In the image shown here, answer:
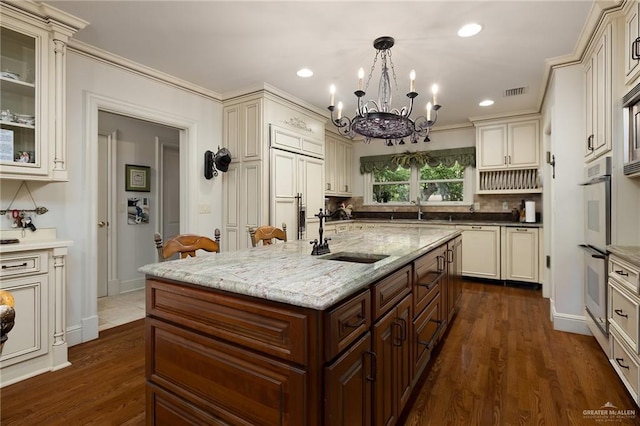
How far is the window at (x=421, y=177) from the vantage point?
5543 millimetres

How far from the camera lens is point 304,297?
0.99 meters

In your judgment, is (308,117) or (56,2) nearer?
(56,2)

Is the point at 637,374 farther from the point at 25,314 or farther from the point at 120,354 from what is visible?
the point at 25,314

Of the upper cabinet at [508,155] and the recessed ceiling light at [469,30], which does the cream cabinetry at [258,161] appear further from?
the upper cabinet at [508,155]

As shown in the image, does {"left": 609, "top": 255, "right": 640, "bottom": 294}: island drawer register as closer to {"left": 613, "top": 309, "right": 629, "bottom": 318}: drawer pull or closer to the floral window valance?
{"left": 613, "top": 309, "right": 629, "bottom": 318}: drawer pull

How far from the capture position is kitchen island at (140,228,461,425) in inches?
40.3

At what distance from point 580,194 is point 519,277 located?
206cm

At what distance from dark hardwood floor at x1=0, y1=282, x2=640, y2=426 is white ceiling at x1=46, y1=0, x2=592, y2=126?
102 inches

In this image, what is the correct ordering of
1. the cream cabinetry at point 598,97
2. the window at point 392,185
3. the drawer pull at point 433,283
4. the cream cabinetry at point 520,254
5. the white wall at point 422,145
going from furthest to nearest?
the window at point 392,185 → the white wall at point 422,145 → the cream cabinetry at point 520,254 → the cream cabinetry at point 598,97 → the drawer pull at point 433,283

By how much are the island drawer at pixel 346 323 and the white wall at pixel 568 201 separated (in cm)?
274

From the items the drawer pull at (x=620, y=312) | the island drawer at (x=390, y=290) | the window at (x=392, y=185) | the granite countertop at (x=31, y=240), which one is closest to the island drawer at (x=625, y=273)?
the drawer pull at (x=620, y=312)

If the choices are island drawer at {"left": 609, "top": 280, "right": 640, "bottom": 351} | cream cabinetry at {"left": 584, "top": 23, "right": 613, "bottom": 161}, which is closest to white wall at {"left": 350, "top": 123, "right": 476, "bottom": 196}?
cream cabinetry at {"left": 584, "top": 23, "right": 613, "bottom": 161}

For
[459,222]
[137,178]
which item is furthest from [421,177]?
[137,178]

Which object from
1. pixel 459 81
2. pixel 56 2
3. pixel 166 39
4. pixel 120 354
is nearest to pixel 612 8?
pixel 459 81
